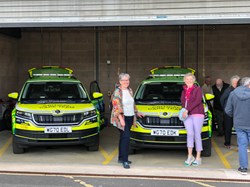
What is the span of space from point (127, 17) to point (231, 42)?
618 cm

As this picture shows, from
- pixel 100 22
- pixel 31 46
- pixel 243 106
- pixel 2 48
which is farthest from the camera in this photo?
pixel 31 46

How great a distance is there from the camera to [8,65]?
42.8 feet

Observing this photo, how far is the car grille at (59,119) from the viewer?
287 inches

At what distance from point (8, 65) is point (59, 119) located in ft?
21.6

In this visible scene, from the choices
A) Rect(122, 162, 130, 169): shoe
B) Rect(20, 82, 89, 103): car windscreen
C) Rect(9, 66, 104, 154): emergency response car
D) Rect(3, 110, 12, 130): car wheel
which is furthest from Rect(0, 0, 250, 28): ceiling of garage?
Rect(3, 110, 12, 130): car wheel

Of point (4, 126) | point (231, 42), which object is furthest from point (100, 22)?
point (231, 42)

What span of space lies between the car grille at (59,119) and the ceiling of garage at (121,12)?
2109mm

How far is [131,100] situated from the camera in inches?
255

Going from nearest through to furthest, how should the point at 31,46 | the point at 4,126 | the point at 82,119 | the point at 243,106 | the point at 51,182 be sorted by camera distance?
the point at 51,182 < the point at 243,106 < the point at 82,119 < the point at 4,126 < the point at 31,46

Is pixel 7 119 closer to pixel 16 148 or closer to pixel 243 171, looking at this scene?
pixel 16 148

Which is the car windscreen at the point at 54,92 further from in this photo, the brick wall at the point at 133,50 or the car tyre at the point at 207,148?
the brick wall at the point at 133,50

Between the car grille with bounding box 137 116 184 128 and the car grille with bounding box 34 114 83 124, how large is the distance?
1.28 metres

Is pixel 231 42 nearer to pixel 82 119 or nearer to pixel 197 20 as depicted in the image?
pixel 197 20

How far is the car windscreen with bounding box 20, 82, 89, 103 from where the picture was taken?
8500mm
